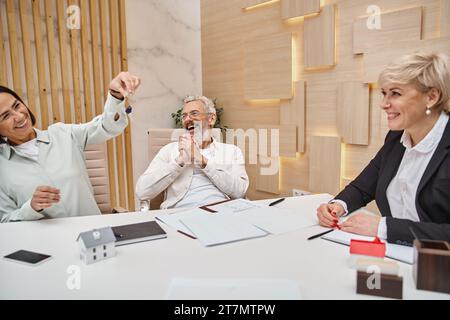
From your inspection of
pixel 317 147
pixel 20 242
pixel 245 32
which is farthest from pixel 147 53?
pixel 20 242

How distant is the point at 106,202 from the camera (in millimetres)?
2396

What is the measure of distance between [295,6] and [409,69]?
193 cm

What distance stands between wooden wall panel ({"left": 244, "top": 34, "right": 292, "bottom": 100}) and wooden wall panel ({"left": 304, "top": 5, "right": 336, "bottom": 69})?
0.20 meters

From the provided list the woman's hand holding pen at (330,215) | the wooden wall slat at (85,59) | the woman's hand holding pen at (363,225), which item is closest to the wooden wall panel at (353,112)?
the woman's hand holding pen at (330,215)

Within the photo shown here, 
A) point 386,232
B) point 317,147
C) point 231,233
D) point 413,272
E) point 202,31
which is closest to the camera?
point 413,272

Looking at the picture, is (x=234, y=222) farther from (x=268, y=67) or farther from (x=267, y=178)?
(x=268, y=67)

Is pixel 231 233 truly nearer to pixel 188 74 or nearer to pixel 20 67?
pixel 20 67

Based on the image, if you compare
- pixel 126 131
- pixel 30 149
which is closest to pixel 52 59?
pixel 126 131

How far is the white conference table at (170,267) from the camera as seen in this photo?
1.02 metres

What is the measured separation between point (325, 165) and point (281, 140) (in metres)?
0.53

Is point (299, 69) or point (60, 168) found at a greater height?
point (299, 69)

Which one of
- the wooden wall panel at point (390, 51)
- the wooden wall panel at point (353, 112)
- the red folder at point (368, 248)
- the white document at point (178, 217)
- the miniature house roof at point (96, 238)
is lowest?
the white document at point (178, 217)

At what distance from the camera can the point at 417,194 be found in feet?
4.77

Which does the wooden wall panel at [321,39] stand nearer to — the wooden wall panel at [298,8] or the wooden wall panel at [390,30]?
the wooden wall panel at [298,8]
